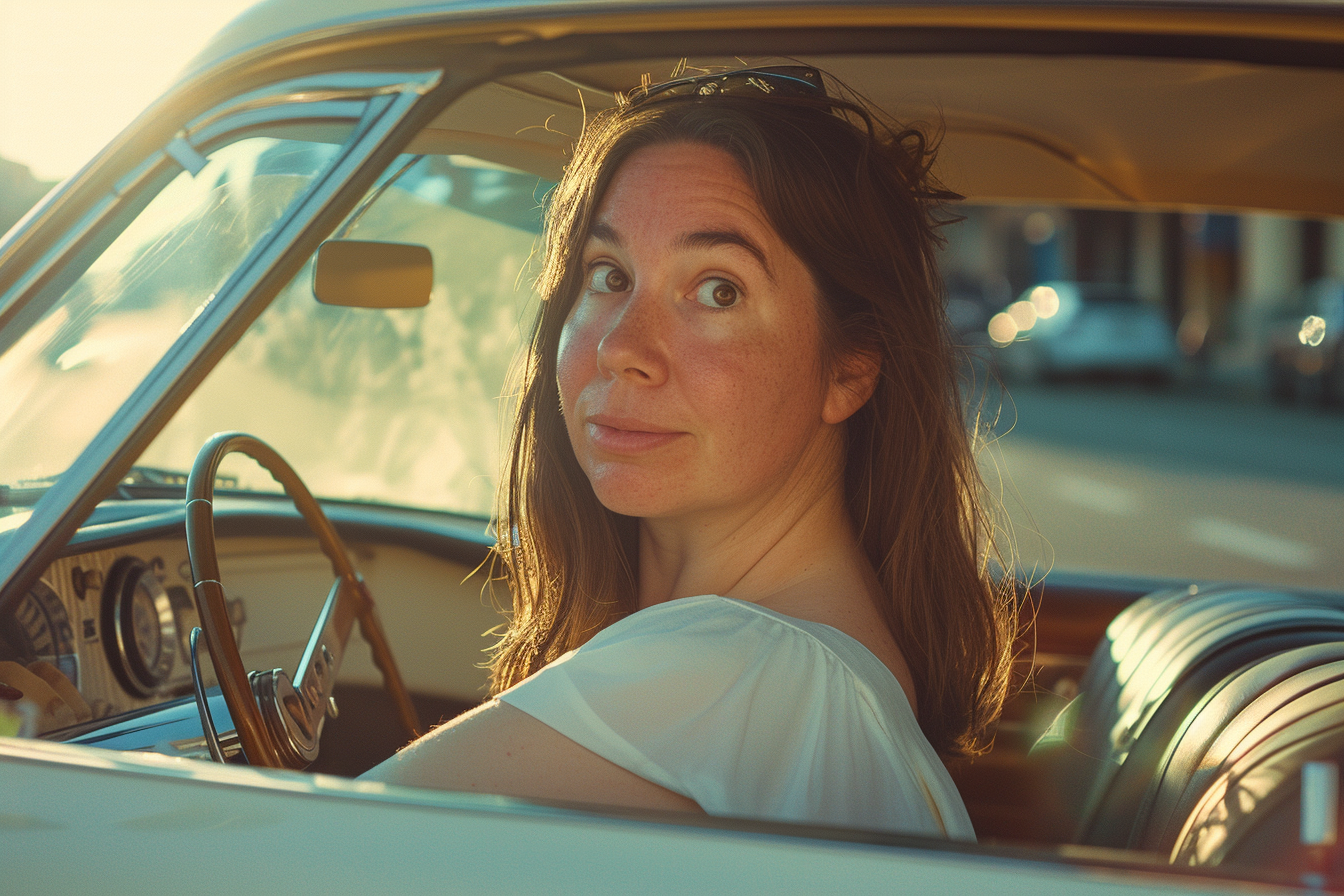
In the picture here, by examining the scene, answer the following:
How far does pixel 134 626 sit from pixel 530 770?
3.68 ft

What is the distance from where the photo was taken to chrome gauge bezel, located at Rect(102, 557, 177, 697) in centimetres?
195

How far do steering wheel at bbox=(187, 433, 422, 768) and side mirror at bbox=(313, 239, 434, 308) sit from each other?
28 centimetres

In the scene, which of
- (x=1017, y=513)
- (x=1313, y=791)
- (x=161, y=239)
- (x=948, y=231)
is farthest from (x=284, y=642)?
(x=1017, y=513)

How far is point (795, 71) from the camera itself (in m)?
1.61

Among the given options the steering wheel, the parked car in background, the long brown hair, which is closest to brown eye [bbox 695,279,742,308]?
the long brown hair

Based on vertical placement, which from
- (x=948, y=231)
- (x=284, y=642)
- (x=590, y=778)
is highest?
(x=948, y=231)

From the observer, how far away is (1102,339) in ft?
65.3

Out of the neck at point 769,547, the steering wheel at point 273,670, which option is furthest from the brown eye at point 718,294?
the steering wheel at point 273,670

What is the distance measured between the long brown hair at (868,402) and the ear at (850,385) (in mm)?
17

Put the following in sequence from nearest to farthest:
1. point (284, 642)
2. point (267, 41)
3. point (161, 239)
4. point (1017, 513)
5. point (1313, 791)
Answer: point (1313, 791) → point (267, 41) → point (161, 239) → point (284, 642) → point (1017, 513)

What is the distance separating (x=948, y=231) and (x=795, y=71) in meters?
0.44

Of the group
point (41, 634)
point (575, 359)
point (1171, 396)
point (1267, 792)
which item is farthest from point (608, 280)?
point (1171, 396)

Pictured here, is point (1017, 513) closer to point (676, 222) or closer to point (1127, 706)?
point (1127, 706)

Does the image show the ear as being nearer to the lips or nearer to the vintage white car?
the lips
